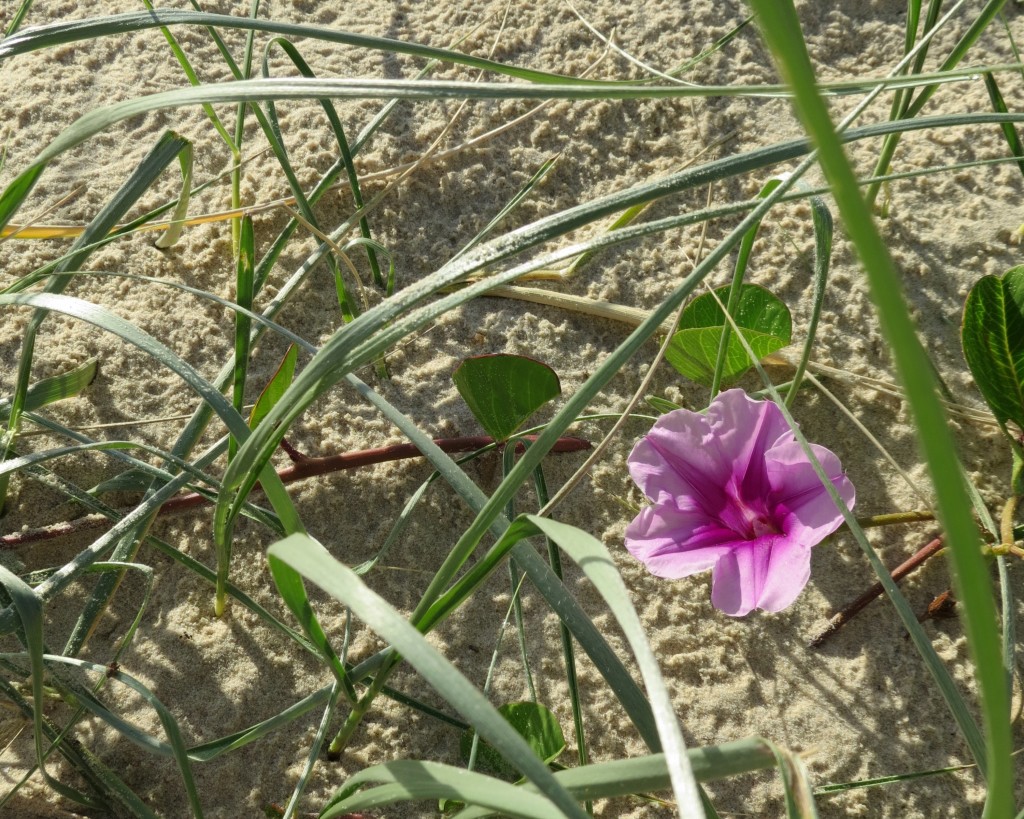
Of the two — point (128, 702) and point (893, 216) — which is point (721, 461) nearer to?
point (893, 216)

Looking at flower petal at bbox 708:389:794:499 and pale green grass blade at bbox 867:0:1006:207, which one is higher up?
pale green grass blade at bbox 867:0:1006:207

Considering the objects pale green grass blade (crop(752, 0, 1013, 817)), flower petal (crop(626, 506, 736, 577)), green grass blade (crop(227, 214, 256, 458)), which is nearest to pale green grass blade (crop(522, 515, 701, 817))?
pale green grass blade (crop(752, 0, 1013, 817))

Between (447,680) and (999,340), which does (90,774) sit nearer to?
(447,680)

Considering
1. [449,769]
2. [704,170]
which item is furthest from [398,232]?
[449,769]

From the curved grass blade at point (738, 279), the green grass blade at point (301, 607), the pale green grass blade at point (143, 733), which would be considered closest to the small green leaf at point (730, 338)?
the curved grass blade at point (738, 279)

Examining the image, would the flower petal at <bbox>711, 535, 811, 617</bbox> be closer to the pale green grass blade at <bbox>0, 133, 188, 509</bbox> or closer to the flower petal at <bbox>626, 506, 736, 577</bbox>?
the flower petal at <bbox>626, 506, 736, 577</bbox>
